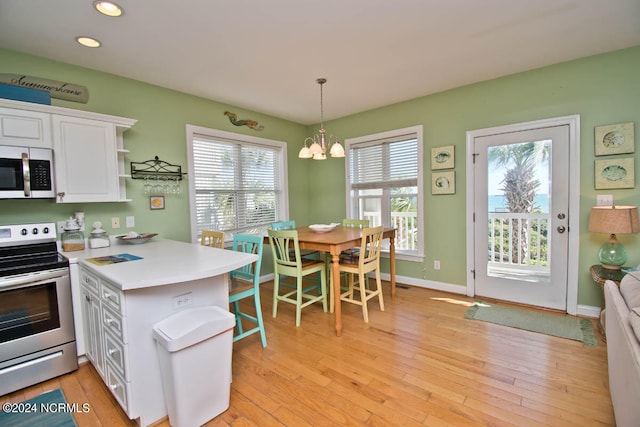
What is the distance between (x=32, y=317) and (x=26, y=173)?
1.02 metres

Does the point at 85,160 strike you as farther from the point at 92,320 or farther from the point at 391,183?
the point at 391,183

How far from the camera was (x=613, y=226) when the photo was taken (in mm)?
2434

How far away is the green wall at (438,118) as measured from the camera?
8.64ft

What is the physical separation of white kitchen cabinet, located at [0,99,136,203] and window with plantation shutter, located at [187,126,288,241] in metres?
0.94

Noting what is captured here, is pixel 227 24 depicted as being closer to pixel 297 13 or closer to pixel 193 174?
pixel 297 13

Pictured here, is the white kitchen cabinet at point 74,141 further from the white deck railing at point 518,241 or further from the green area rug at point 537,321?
the white deck railing at point 518,241

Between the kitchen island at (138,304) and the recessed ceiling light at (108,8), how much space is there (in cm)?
164

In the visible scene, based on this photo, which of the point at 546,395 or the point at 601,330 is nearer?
the point at 546,395

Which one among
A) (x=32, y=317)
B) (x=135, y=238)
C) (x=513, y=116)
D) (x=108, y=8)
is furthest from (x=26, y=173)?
(x=513, y=116)

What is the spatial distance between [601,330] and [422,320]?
1.45 m

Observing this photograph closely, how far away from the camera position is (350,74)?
9.95 feet

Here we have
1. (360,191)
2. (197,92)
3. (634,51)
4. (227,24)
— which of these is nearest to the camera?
(227,24)

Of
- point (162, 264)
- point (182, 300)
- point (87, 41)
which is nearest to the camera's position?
point (182, 300)

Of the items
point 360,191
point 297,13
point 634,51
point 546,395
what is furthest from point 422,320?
point 634,51
